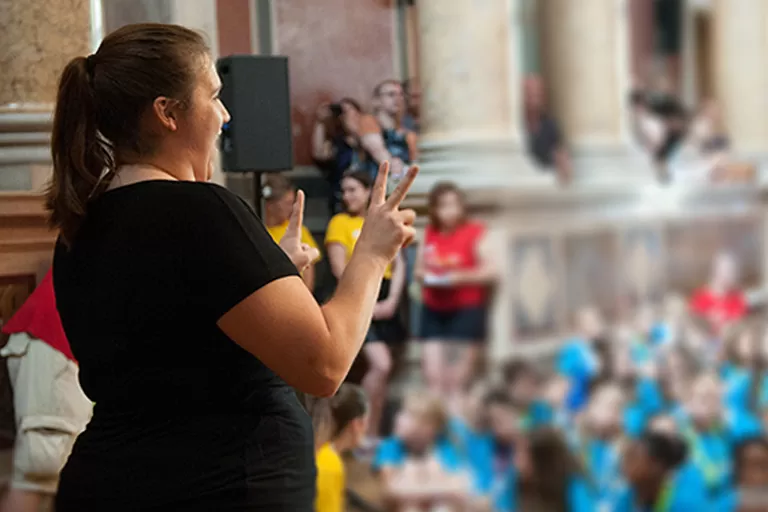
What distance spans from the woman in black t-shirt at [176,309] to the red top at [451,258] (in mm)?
2926

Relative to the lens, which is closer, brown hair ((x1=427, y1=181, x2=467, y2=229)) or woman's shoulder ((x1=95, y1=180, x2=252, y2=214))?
woman's shoulder ((x1=95, y1=180, x2=252, y2=214))

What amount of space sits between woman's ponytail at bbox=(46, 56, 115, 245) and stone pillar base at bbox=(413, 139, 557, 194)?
121 inches

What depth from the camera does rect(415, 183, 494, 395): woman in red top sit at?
13.9ft

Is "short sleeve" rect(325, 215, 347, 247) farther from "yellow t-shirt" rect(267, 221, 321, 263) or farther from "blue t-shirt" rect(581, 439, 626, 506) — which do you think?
"blue t-shirt" rect(581, 439, 626, 506)

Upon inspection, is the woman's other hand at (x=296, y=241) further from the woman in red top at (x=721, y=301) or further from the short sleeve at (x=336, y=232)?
the woman in red top at (x=721, y=301)

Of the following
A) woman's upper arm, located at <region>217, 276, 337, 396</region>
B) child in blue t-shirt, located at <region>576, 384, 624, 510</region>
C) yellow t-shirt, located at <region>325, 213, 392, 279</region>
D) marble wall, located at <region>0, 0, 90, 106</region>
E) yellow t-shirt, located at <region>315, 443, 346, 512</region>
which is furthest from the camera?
child in blue t-shirt, located at <region>576, 384, 624, 510</region>

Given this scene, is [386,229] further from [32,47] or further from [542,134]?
[542,134]

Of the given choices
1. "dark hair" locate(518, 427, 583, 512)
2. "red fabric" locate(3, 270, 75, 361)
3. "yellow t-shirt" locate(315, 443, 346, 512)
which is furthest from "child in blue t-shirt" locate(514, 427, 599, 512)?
"red fabric" locate(3, 270, 75, 361)

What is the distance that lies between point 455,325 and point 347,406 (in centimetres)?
50

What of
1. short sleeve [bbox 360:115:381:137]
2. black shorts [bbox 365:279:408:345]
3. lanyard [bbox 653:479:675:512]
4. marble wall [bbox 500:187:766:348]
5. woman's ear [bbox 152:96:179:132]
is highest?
short sleeve [bbox 360:115:381:137]

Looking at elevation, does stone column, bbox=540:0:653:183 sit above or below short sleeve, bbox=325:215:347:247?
above

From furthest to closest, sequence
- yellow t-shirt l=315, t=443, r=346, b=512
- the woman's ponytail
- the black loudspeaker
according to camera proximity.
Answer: yellow t-shirt l=315, t=443, r=346, b=512
the black loudspeaker
the woman's ponytail

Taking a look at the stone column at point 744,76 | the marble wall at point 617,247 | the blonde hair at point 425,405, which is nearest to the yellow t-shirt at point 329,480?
the blonde hair at point 425,405

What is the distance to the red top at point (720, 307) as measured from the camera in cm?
436
